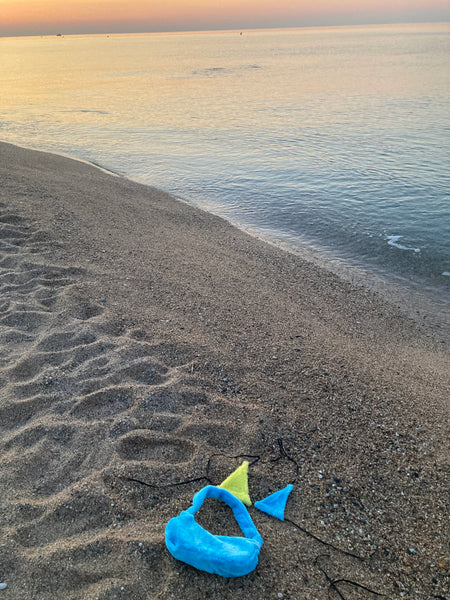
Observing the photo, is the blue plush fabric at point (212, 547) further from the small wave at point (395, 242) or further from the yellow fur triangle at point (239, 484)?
the small wave at point (395, 242)

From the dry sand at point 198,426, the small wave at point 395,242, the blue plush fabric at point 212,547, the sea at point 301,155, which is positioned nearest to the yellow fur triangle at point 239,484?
the dry sand at point 198,426

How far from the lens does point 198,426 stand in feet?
10.0

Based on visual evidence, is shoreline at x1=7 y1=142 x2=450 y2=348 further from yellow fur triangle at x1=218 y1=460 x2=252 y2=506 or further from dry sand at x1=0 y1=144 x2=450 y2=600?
yellow fur triangle at x1=218 y1=460 x2=252 y2=506

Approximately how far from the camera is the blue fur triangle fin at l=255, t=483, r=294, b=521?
8.21 feet

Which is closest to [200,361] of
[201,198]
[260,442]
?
[260,442]

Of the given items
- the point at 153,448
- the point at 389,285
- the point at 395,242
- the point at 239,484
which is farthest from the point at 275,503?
the point at 395,242

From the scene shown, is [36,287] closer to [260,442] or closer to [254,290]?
[254,290]

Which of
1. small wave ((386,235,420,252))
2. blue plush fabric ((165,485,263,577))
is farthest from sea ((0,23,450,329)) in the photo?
blue plush fabric ((165,485,263,577))

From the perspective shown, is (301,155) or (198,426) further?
(301,155)

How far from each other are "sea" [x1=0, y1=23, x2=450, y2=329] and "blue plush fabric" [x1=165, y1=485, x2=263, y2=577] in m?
4.93

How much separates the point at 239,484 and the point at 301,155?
545 inches

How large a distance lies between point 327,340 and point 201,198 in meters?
7.59

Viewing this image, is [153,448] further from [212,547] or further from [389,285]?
[389,285]

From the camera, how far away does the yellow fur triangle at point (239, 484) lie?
2.58 metres
